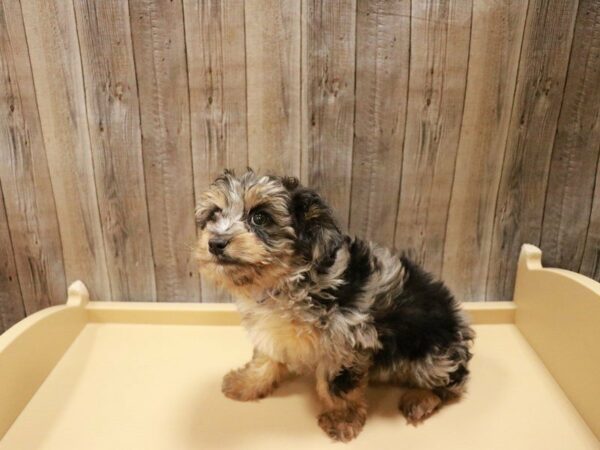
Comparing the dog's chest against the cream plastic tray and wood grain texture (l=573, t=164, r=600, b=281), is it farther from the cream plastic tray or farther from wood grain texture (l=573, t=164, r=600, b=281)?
wood grain texture (l=573, t=164, r=600, b=281)

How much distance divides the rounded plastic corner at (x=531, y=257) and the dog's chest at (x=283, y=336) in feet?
2.86

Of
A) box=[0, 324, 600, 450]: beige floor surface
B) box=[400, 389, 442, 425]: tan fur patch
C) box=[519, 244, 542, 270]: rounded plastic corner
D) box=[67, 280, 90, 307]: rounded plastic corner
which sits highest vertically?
box=[519, 244, 542, 270]: rounded plastic corner

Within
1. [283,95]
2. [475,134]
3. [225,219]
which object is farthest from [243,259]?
[475,134]

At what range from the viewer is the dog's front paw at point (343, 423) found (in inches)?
54.0

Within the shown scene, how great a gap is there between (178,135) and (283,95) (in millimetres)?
370

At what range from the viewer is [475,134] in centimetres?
163

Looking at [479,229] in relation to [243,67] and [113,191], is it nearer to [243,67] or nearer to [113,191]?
[243,67]

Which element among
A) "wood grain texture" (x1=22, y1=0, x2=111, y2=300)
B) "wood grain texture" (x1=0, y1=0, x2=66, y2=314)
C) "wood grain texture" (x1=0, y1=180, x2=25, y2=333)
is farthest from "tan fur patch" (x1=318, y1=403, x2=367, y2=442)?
"wood grain texture" (x1=0, y1=180, x2=25, y2=333)

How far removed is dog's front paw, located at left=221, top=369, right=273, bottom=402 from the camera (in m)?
1.53

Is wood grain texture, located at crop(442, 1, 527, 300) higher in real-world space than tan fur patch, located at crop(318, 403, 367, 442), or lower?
higher

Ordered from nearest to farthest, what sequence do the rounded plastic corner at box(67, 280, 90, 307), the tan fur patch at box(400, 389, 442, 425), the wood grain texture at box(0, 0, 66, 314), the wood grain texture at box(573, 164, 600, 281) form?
the tan fur patch at box(400, 389, 442, 425), the wood grain texture at box(0, 0, 66, 314), the wood grain texture at box(573, 164, 600, 281), the rounded plastic corner at box(67, 280, 90, 307)

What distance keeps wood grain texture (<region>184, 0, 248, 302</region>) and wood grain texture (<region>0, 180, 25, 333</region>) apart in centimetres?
70

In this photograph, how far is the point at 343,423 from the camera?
1.39 meters

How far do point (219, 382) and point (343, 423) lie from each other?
0.44 meters
